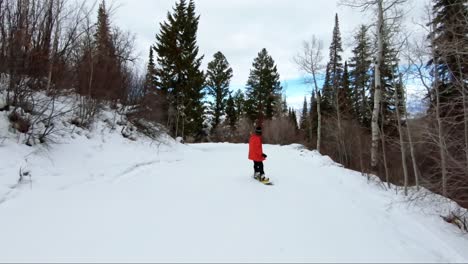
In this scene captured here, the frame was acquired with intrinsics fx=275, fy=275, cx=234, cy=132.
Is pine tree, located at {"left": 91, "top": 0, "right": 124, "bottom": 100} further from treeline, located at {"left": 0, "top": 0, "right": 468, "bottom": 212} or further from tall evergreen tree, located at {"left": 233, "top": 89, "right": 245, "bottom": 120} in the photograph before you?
tall evergreen tree, located at {"left": 233, "top": 89, "right": 245, "bottom": 120}

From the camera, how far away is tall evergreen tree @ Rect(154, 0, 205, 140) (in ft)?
83.7

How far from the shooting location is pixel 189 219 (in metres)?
4.41

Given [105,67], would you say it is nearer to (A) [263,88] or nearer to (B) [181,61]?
(B) [181,61]

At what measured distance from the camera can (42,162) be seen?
20.0 ft

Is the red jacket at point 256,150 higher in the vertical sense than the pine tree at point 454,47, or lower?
lower

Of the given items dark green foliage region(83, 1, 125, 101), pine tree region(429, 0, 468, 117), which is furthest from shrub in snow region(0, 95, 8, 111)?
pine tree region(429, 0, 468, 117)

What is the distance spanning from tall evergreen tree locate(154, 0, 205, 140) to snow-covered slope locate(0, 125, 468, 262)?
728 inches

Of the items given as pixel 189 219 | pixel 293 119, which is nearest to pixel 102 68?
pixel 189 219

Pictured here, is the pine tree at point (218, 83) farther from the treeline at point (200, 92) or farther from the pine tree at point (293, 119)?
the pine tree at point (293, 119)

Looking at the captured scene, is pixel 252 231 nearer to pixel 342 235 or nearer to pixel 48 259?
pixel 342 235

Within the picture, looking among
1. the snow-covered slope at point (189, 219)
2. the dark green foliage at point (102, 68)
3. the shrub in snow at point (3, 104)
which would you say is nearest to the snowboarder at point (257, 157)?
the snow-covered slope at point (189, 219)

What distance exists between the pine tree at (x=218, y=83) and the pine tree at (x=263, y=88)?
446 centimetres

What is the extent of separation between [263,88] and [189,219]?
4292 cm

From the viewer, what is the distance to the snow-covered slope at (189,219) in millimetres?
3371
